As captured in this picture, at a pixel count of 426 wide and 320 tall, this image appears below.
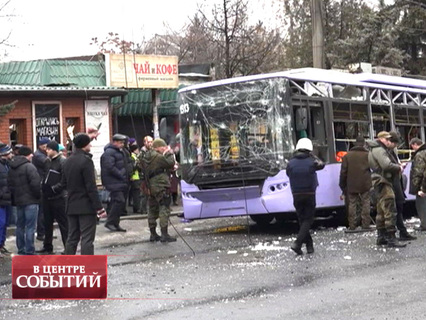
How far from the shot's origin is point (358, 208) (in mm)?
17359

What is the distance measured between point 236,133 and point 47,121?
24.7 ft

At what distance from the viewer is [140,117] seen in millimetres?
28656

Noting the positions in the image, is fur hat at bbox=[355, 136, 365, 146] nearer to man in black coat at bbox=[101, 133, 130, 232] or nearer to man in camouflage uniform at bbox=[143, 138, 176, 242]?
man in camouflage uniform at bbox=[143, 138, 176, 242]

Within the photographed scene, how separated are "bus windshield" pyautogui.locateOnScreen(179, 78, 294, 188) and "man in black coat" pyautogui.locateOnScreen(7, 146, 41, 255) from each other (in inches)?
149

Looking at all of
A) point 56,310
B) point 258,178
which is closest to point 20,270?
point 56,310

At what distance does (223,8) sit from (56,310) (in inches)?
858

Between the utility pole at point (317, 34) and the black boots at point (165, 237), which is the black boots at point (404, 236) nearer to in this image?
the black boots at point (165, 237)

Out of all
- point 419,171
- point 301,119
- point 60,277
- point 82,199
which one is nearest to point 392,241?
point 419,171

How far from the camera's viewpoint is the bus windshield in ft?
54.9

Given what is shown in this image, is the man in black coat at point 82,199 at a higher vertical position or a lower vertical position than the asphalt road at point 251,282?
higher

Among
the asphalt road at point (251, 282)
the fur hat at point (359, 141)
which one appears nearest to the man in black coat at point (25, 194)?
the asphalt road at point (251, 282)

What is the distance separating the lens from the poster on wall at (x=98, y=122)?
945 inches

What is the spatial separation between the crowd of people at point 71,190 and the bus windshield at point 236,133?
121cm

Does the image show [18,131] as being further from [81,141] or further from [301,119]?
[81,141]
